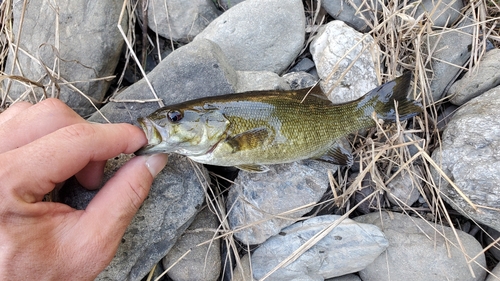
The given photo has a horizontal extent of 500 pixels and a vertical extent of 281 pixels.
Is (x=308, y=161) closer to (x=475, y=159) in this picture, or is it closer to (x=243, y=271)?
(x=243, y=271)

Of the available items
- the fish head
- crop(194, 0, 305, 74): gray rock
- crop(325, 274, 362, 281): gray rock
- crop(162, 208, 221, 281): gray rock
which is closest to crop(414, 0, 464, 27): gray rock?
crop(194, 0, 305, 74): gray rock

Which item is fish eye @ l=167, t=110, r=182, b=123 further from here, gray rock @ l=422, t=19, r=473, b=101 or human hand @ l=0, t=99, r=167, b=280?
gray rock @ l=422, t=19, r=473, b=101

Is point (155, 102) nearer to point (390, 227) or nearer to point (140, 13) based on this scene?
point (140, 13)

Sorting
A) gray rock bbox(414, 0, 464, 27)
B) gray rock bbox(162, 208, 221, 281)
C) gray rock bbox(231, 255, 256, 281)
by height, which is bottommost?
gray rock bbox(231, 255, 256, 281)

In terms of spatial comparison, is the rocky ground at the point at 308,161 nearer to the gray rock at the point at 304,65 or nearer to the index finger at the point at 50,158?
the gray rock at the point at 304,65

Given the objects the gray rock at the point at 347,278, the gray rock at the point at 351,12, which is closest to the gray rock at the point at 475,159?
the gray rock at the point at 347,278

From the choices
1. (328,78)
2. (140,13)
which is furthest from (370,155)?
(140,13)

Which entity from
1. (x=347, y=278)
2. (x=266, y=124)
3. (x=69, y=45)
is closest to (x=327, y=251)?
(x=347, y=278)
